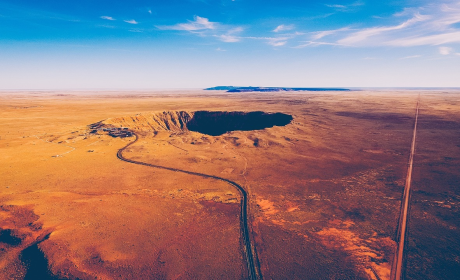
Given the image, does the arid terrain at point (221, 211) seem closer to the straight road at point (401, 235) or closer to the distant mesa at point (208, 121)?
the straight road at point (401, 235)

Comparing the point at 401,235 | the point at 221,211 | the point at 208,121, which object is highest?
the point at 208,121

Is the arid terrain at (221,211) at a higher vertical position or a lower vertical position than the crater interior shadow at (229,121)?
lower

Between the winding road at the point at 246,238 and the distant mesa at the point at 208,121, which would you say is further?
the distant mesa at the point at 208,121

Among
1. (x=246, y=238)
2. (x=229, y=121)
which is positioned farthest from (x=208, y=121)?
(x=246, y=238)

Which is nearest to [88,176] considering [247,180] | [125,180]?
[125,180]

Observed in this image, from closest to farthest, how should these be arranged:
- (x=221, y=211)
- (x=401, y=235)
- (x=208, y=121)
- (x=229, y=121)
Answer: (x=401, y=235)
(x=221, y=211)
(x=229, y=121)
(x=208, y=121)

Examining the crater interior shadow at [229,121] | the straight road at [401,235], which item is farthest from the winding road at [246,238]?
the crater interior shadow at [229,121]

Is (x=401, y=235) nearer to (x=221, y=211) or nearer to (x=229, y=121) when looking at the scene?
(x=221, y=211)

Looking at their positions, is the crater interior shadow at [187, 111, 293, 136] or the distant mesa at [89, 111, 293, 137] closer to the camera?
the distant mesa at [89, 111, 293, 137]

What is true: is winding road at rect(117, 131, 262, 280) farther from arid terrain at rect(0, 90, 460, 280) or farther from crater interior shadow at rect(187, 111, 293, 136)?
crater interior shadow at rect(187, 111, 293, 136)

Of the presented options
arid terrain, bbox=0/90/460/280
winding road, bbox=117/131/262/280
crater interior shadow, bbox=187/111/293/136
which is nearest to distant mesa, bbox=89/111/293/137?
crater interior shadow, bbox=187/111/293/136
